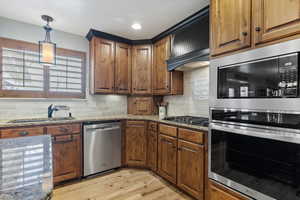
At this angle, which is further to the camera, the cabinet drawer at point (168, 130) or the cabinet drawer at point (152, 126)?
the cabinet drawer at point (152, 126)

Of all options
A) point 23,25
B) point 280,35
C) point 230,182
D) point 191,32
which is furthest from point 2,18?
point 230,182

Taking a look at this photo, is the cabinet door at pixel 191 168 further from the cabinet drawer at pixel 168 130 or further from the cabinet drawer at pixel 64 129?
the cabinet drawer at pixel 64 129

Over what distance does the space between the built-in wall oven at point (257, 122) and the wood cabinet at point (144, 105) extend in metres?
1.92

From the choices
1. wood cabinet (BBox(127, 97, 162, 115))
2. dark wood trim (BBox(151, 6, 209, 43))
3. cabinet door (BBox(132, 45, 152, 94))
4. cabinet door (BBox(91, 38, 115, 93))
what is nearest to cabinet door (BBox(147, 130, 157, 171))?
wood cabinet (BBox(127, 97, 162, 115))

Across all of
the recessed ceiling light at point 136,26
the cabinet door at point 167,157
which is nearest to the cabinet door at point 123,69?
the recessed ceiling light at point 136,26

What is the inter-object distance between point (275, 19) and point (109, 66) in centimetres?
254

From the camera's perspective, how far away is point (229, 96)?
1.34m

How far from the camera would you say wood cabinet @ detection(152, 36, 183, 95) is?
9.23ft

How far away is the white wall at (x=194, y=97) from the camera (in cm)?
251

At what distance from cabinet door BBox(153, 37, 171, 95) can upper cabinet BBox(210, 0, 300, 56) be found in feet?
4.53

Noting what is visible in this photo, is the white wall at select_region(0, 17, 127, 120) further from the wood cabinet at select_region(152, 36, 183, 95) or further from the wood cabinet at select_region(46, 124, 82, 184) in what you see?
the wood cabinet at select_region(152, 36, 183, 95)

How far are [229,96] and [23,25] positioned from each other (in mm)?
3258

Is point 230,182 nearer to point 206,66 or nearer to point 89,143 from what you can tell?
point 206,66

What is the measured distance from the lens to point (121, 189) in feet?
7.08
